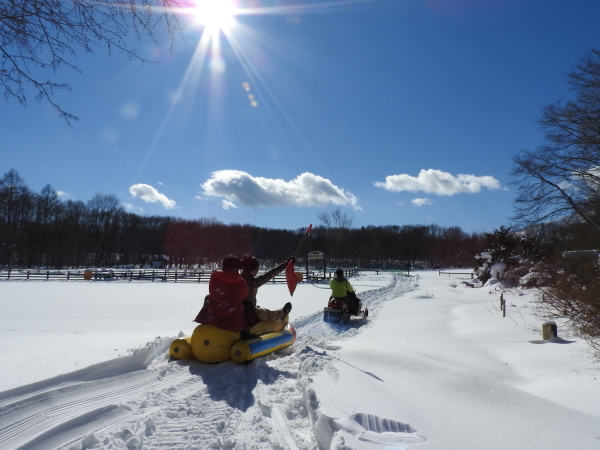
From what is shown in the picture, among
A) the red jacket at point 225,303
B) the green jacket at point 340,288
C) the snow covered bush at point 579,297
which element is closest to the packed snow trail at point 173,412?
the red jacket at point 225,303

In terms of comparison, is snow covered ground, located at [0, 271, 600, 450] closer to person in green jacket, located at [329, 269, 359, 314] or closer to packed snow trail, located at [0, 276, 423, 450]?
packed snow trail, located at [0, 276, 423, 450]

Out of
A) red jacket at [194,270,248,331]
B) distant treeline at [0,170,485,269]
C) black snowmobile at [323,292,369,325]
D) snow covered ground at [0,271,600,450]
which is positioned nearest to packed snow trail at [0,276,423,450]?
snow covered ground at [0,271,600,450]

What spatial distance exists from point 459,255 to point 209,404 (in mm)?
82915

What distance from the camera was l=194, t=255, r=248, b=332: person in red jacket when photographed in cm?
529

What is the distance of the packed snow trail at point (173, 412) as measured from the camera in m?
2.92

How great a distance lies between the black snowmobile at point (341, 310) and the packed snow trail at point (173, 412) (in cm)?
597

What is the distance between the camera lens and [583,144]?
1355 centimetres

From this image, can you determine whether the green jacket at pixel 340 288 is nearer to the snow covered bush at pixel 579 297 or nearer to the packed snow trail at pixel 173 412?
the snow covered bush at pixel 579 297

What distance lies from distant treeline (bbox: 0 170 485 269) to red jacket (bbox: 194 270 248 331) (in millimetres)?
40529

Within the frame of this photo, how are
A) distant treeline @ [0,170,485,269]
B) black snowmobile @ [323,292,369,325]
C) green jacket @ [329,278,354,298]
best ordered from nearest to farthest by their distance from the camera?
black snowmobile @ [323,292,369,325]
green jacket @ [329,278,354,298]
distant treeline @ [0,170,485,269]

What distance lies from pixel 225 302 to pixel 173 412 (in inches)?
76.9

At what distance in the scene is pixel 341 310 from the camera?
35.6 ft

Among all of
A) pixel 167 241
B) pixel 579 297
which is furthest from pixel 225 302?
pixel 167 241

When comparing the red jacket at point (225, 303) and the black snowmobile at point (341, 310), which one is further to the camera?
the black snowmobile at point (341, 310)
